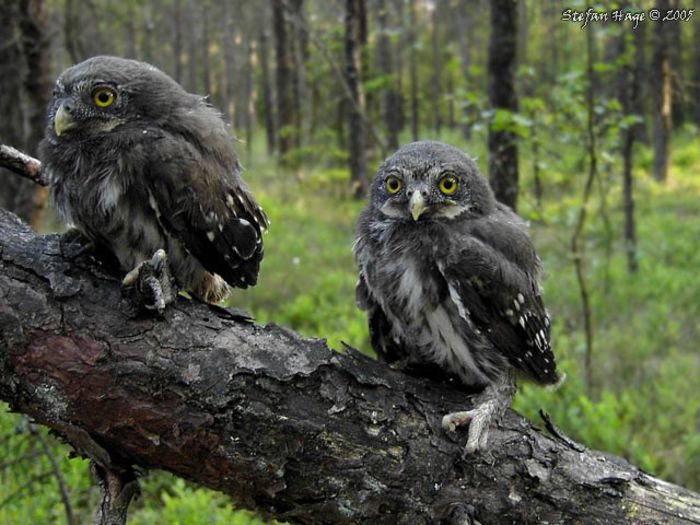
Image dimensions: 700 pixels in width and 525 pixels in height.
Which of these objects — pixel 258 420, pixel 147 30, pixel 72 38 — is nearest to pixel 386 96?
pixel 147 30

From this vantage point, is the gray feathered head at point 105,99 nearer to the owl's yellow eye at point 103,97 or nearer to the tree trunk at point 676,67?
the owl's yellow eye at point 103,97

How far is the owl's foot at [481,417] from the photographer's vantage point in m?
2.20

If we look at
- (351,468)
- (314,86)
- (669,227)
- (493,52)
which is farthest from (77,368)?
(314,86)

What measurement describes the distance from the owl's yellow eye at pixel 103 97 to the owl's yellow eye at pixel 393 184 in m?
1.26

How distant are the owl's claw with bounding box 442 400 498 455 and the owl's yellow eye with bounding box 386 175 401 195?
1.11m

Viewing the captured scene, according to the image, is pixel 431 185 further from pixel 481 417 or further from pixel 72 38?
pixel 72 38

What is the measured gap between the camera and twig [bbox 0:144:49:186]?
2442 mm

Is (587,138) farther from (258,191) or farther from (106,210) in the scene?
(258,191)

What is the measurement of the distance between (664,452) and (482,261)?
3600 millimetres

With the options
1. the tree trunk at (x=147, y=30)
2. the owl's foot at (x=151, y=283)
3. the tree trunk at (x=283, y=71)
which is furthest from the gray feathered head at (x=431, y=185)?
the tree trunk at (x=147, y=30)

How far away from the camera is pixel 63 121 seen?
2391 mm

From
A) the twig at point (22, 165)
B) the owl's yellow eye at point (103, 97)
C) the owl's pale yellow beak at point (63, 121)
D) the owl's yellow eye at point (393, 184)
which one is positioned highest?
the owl's yellow eye at point (103, 97)

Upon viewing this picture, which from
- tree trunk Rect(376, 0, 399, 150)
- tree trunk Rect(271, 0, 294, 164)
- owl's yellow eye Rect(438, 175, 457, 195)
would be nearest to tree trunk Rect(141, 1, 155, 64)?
tree trunk Rect(271, 0, 294, 164)

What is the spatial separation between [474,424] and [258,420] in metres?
0.79
